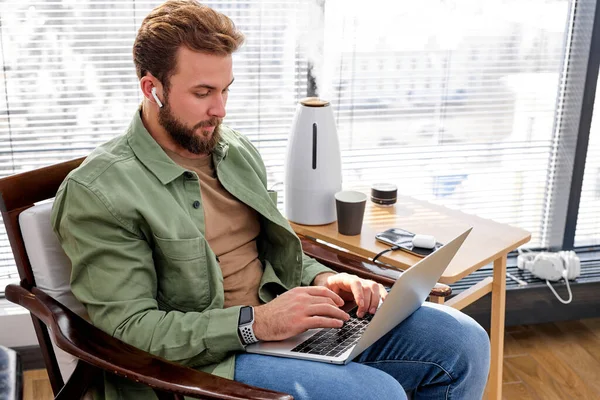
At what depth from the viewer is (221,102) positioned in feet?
5.10

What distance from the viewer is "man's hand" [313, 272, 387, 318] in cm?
160

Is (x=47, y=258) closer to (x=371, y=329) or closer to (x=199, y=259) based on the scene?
(x=199, y=259)

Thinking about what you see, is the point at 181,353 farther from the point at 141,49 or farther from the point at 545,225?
the point at 545,225

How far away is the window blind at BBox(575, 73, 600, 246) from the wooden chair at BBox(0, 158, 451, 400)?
1.35 metres

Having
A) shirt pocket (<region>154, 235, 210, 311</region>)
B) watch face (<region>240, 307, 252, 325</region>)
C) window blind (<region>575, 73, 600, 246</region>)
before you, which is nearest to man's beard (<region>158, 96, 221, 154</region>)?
shirt pocket (<region>154, 235, 210, 311</region>)

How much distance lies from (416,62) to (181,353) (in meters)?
1.43

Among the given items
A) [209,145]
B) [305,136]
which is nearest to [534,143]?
[305,136]

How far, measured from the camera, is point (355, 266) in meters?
1.78

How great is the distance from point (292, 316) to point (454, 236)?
0.68 m

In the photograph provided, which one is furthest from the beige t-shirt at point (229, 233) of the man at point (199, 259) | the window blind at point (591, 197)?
the window blind at point (591, 197)

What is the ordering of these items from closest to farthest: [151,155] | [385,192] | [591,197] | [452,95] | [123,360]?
[123,360] → [151,155] → [385,192] → [452,95] → [591,197]

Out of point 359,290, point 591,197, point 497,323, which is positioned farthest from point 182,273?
point 591,197

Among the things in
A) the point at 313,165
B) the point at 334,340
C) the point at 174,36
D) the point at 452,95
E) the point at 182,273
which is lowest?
the point at 334,340

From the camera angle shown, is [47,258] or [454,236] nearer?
[47,258]
